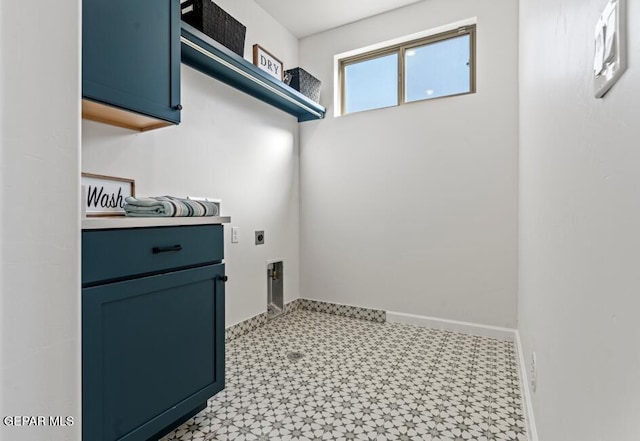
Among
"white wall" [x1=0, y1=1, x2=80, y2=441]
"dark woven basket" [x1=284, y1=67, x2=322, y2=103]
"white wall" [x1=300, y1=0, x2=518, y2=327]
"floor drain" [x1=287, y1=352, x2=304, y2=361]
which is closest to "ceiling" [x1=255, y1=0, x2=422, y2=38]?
"white wall" [x1=300, y1=0, x2=518, y2=327]

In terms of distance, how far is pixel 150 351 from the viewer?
1.23 meters

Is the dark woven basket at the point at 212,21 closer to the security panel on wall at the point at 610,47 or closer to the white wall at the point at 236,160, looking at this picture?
the white wall at the point at 236,160

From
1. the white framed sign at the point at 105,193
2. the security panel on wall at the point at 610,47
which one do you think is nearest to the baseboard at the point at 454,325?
the white framed sign at the point at 105,193

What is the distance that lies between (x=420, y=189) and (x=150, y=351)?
2226mm

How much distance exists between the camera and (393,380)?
72.6 inches

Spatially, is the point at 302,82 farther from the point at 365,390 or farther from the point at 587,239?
the point at 587,239

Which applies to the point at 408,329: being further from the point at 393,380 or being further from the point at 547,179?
the point at 547,179

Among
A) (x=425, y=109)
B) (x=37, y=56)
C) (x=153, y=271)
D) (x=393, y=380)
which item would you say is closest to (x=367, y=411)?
(x=393, y=380)

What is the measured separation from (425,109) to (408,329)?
5.94ft

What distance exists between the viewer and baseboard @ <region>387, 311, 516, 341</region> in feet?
7.93

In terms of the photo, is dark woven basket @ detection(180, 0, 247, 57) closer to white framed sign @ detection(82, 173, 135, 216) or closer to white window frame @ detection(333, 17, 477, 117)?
white framed sign @ detection(82, 173, 135, 216)

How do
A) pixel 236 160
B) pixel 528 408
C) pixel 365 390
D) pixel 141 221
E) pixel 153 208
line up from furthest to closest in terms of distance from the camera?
pixel 236 160, pixel 365 390, pixel 528 408, pixel 153 208, pixel 141 221

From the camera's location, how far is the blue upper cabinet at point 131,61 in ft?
4.05

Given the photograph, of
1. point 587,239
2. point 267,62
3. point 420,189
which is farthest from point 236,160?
point 587,239
